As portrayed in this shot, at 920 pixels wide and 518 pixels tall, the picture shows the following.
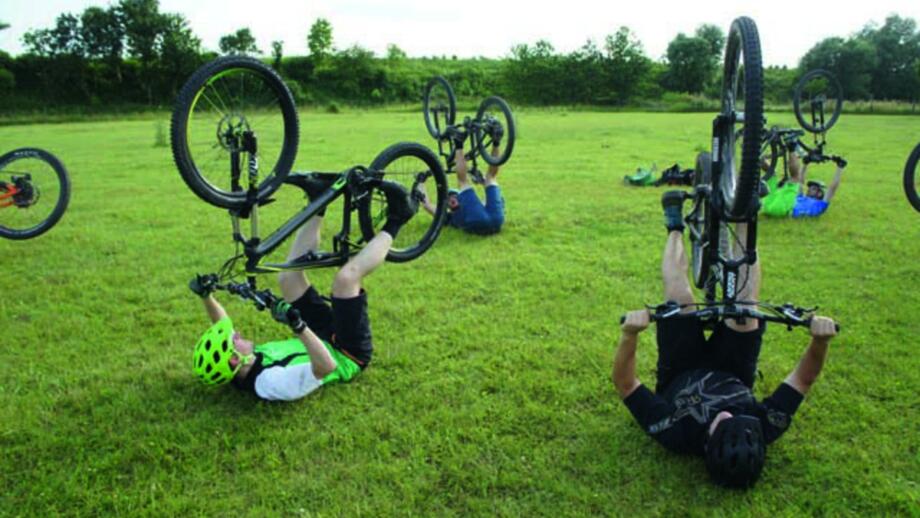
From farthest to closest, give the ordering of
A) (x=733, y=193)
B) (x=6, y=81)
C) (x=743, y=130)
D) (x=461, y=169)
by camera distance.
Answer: (x=6, y=81)
(x=461, y=169)
(x=733, y=193)
(x=743, y=130)

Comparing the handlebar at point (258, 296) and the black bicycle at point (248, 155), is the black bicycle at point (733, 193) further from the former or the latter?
the black bicycle at point (248, 155)

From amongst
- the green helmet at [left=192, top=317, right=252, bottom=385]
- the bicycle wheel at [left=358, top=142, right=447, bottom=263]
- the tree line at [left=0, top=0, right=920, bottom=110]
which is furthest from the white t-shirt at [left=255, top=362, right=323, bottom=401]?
the tree line at [left=0, top=0, right=920, bottom=110]

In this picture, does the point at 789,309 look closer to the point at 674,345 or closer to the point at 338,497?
the point at 674,345

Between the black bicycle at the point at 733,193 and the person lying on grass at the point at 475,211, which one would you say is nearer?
the black bicycle at the point at 733,193

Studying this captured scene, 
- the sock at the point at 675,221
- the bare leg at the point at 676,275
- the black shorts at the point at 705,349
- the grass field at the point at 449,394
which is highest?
the sock at the point at 675,221

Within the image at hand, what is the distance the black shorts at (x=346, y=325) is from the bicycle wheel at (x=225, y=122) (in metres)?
1.03

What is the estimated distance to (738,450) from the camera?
348 cm

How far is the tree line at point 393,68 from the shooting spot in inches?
2071

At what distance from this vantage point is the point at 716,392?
3951 millimetres

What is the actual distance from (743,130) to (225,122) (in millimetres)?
3323

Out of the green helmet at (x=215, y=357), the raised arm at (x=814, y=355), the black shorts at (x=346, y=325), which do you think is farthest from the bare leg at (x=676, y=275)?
the green helmet at (x=215, y=357)


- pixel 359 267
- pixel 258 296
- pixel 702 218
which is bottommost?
pixel 258 296

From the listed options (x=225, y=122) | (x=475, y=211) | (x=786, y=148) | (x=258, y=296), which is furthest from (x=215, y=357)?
(x=786, y=148)

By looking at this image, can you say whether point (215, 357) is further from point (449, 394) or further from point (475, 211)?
point (475, 211)
